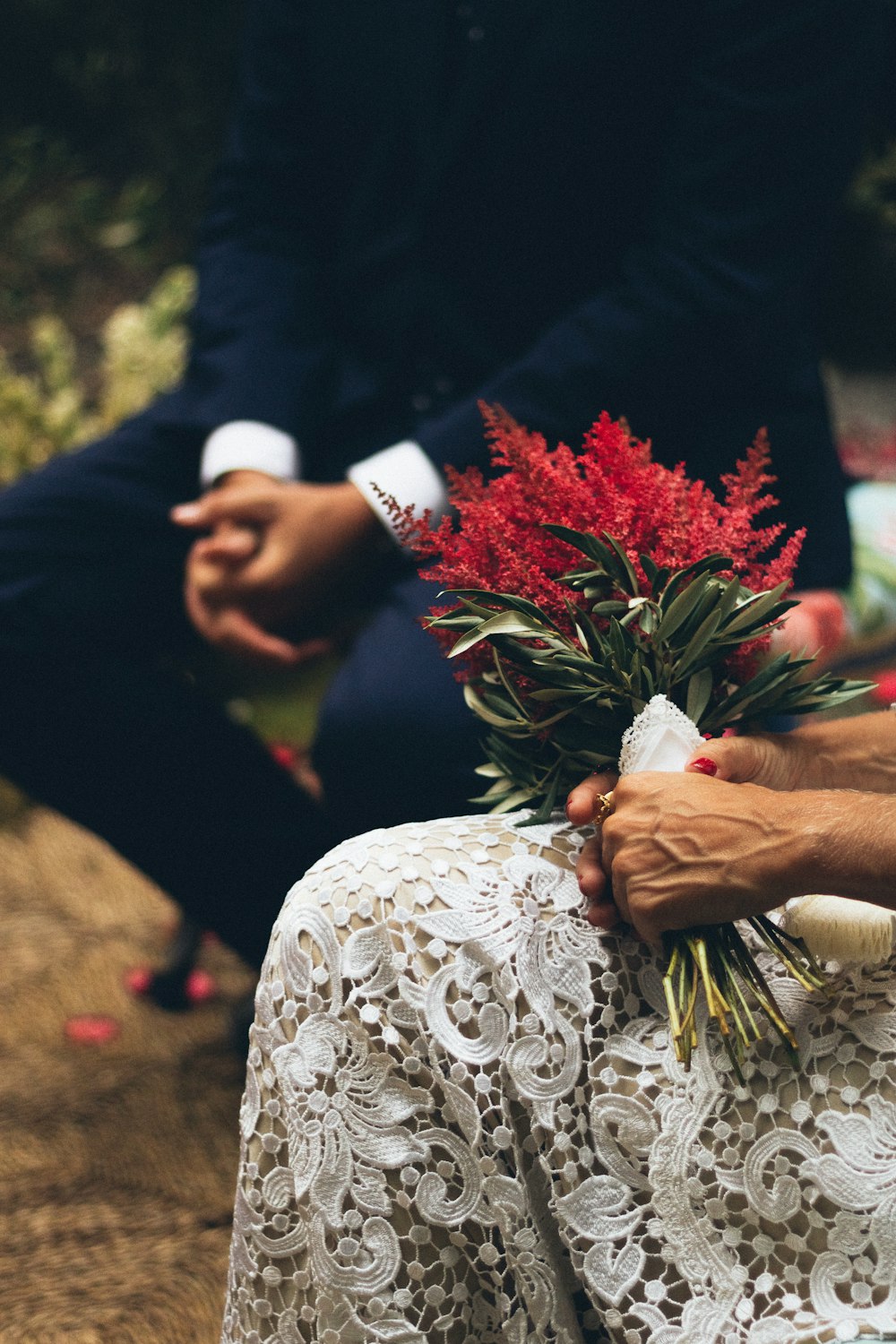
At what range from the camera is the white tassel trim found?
944 millimetres

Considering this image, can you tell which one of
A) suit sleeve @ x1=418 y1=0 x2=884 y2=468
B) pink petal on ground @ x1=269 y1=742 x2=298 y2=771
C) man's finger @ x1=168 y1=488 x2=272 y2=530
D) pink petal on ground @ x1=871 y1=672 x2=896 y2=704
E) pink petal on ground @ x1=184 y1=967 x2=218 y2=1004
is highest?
suit sleeve @ x1=418 y1=0 x2=884 y2=468

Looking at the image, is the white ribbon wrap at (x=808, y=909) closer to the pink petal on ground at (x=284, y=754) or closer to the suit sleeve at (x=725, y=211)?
the suit sleeve at (x=725, y=211)

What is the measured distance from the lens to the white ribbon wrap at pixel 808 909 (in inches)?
37.3

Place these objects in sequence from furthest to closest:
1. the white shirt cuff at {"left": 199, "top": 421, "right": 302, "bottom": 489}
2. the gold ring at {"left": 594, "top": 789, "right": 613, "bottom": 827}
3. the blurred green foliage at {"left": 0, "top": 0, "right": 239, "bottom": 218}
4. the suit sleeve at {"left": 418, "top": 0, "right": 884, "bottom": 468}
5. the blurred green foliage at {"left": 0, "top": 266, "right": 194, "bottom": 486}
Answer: the blurred green foliage at {"left": 0, "top": 0, "right": 239, "bottom": 218}, the blurred green foliage at {"left": 0, "top": 266, "right": 194, "bottom": 486}, the white shirt cuff at {"left": 199, "top": 421, "right": 302, "bottom": 489}, the suit sleeve at {"left": 418, "top": 0, "right": 884, "bottom": 468}, the gold ring at {"left": 594, "top": 789, "right": 613, "bottom": 827}

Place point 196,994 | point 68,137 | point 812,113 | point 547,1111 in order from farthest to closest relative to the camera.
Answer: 1. point 68,137
2. point 196,994
3. point 812,113
4. point 547,1111

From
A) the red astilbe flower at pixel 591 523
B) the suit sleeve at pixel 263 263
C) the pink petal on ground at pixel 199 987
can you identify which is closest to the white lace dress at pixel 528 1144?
the red astilbe flower at pixel 591 523

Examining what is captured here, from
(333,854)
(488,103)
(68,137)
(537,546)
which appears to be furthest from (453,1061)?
(68,137)

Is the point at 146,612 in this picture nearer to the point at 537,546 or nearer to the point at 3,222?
the point at 537,546

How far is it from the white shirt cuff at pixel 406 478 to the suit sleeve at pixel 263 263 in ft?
0.76

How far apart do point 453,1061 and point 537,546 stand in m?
0.46

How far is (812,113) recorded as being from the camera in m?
1.48

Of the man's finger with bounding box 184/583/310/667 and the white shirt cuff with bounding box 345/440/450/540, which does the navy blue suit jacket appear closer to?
the white shirt cuff with bounding box 345/440/450/540

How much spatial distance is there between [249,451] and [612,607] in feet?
2.87

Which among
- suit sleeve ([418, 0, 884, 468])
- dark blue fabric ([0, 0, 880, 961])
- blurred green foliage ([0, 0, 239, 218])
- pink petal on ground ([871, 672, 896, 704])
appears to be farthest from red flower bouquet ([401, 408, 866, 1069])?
blurred green foliage ([0, 0, 239, 218])
